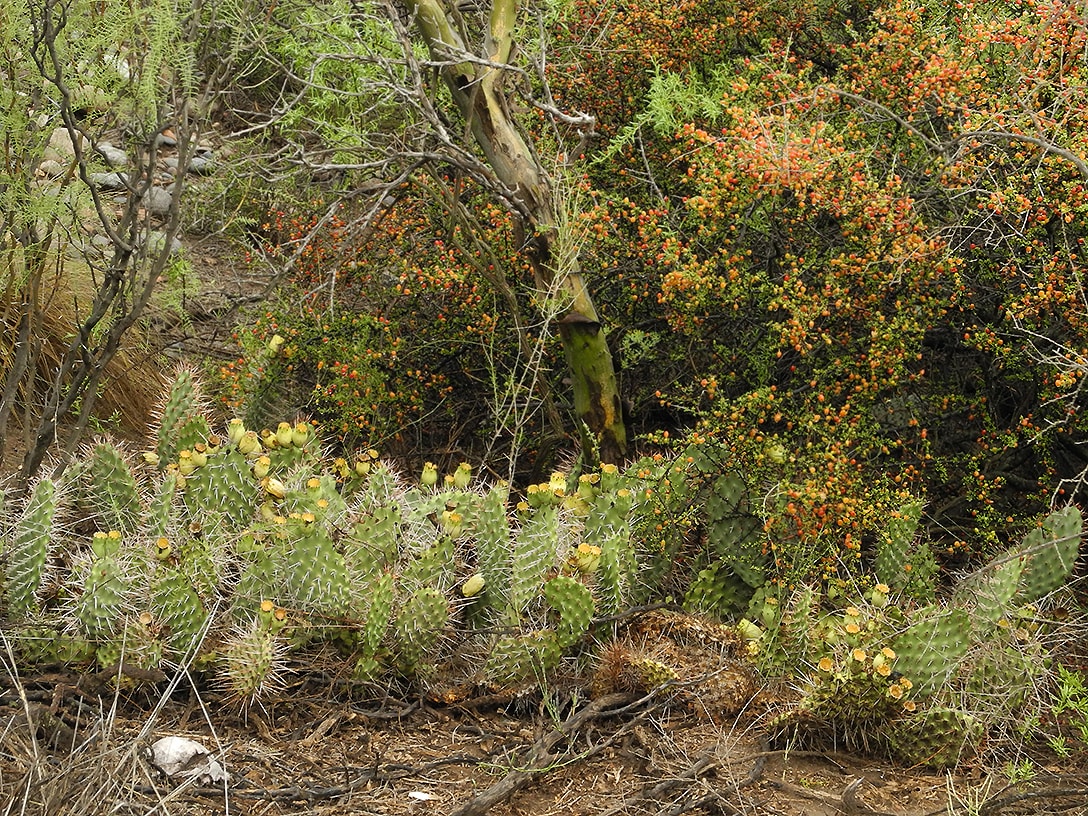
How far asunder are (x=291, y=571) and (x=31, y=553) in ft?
2.51

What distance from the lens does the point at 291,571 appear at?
11.6ft

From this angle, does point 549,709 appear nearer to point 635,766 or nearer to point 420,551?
point 635,766

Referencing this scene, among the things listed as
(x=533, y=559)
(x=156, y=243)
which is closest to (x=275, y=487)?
(x=533, y=559)

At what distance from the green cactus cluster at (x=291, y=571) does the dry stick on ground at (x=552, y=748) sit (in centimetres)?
21

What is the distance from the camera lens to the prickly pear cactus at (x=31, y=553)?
3469mm

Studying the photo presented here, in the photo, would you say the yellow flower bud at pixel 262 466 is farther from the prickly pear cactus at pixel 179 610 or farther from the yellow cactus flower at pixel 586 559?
the yellow cactus flower at pixel 586 559

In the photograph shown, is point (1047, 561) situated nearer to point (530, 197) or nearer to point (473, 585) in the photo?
point (473, 585)

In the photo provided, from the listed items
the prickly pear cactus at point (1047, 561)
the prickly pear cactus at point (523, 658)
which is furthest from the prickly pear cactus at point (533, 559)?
the prickly pear cactus at point (1047, 561)

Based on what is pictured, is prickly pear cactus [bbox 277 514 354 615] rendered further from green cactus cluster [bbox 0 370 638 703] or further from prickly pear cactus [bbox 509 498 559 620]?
prickly pear cactus [bbox 509 498 559 620]

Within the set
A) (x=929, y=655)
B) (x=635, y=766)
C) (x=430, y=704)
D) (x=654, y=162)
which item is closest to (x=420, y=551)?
(x=430, y=704)

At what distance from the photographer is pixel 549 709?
3412 mm

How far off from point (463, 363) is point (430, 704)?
213cm

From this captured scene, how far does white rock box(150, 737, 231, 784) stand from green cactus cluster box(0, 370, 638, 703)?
249mm

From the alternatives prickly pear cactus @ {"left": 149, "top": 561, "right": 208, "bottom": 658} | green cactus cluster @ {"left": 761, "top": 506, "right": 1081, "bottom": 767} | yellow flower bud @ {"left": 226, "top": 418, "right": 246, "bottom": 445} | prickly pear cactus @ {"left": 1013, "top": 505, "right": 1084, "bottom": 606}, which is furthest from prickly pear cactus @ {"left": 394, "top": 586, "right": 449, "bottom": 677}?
prickly pear cactus @ {"left": 1013, "top": 505, "right": 1084, "bottom": 606}
